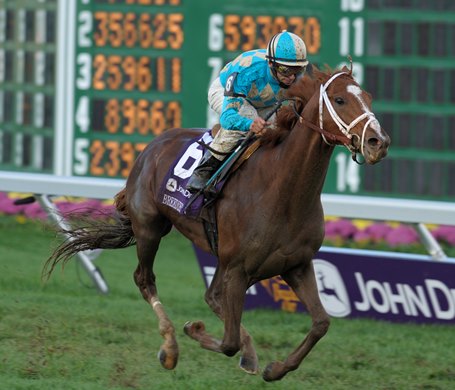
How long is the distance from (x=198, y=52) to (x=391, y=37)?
59.1 inches

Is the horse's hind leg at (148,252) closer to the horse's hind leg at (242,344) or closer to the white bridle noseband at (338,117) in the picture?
the horse's hind leg at (242,344)

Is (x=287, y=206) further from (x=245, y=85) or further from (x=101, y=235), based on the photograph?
(x=101, y=235)

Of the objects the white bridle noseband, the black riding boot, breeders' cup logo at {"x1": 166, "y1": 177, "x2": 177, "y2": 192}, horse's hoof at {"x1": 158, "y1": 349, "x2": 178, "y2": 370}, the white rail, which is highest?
the white bridle noseband

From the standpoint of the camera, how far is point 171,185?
5.77 metres

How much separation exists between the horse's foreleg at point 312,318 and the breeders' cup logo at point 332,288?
6.94 ft

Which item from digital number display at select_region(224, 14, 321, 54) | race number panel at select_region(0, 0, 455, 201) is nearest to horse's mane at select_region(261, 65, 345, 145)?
race number panel at select_region(0, 0, 455, 201)

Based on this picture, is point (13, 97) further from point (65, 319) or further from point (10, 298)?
point (65, 319)

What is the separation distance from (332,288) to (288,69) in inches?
99.5

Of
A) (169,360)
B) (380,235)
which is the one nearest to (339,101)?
(169,360)

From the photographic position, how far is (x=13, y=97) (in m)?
9.99

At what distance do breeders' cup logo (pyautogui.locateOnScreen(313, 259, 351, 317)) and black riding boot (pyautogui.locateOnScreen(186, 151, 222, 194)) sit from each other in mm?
2033

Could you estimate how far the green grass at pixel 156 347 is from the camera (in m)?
5.54

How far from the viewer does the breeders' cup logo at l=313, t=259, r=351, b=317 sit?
735 centimetres

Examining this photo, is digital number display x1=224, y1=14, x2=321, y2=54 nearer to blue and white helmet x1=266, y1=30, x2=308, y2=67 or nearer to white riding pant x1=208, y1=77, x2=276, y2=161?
white riding pant x1=208, y1=77, x2=276, y2=161
